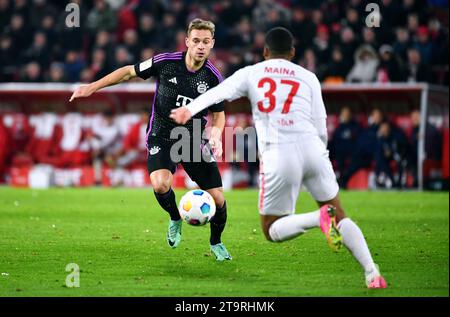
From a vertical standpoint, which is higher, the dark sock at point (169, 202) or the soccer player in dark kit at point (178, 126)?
the soccer player in dark kit at point (178, 126)

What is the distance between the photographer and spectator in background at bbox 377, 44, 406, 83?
21525 mm

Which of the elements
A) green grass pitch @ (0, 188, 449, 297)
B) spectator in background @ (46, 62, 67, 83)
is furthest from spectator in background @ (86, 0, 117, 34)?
green grass pitch @ (0, 188, 449, 297)

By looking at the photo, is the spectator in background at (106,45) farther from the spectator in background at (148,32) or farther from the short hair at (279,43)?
→ the short hair at (279,43)

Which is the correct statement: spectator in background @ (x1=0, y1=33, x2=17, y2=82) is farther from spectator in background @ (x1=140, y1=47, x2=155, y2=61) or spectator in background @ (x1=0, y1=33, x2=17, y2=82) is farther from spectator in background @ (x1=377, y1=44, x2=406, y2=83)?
spectator in background @ (x1=377, y1=44, x2=406, y2=83)

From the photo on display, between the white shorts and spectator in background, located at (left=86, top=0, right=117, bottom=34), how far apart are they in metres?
18.6

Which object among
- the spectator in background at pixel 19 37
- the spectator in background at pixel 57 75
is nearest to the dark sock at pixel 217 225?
the spectator in background at pixel 57 75

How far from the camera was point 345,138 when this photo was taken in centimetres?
2162

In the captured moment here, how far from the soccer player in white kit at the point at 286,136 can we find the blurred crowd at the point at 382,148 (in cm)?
1334

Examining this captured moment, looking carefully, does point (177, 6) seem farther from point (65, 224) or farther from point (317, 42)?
point (65, 224)

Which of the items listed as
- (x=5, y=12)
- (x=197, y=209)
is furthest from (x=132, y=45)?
(x=197, y=209)

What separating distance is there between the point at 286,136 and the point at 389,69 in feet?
47.3

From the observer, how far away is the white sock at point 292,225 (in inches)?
300

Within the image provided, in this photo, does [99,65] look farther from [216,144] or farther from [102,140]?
[216,144]

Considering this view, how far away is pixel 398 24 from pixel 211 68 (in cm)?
1344
